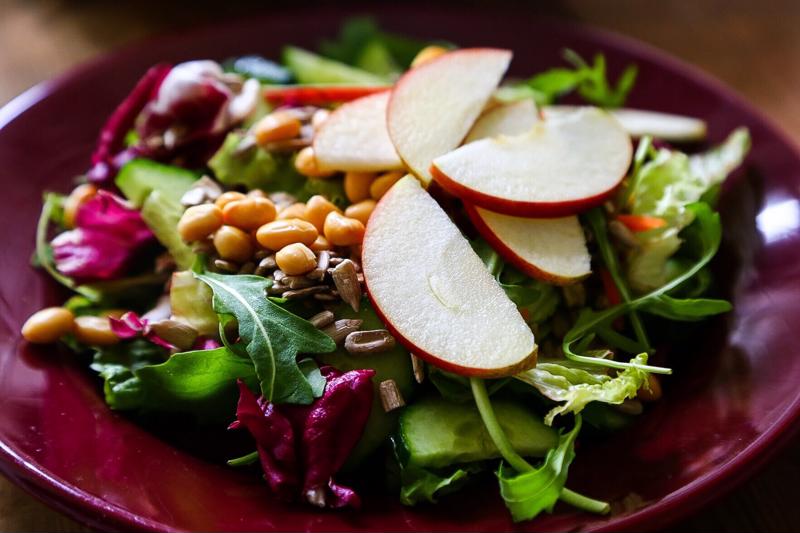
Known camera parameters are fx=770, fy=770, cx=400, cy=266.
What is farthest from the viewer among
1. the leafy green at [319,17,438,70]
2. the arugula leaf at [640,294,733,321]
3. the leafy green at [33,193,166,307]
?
the leafy green at [319,17,438,70]

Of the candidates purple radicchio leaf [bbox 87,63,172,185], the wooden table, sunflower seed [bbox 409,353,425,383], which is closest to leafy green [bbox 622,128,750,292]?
sunflower seed [bbox 409,353,425,383]

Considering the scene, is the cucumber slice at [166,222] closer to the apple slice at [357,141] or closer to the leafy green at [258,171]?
the leafy green at [258,171]

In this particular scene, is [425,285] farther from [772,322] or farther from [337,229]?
[772,322]

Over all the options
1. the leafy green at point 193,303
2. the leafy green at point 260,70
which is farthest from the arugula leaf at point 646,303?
the leafy green at point 260,70

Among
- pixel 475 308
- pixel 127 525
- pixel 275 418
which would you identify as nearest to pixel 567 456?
pixel 475 308

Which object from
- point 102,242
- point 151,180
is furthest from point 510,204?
point 102,242

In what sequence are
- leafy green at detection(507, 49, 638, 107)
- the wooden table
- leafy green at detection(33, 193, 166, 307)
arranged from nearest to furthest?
leafy green at detection(33, 193, 166, 307), leafy green at detection(507, 49, 638, 107), the wooden table

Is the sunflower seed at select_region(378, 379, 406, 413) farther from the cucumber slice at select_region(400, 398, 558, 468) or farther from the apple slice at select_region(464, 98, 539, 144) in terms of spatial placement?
the apple slice at select_region(464, 98, 539, 144)
